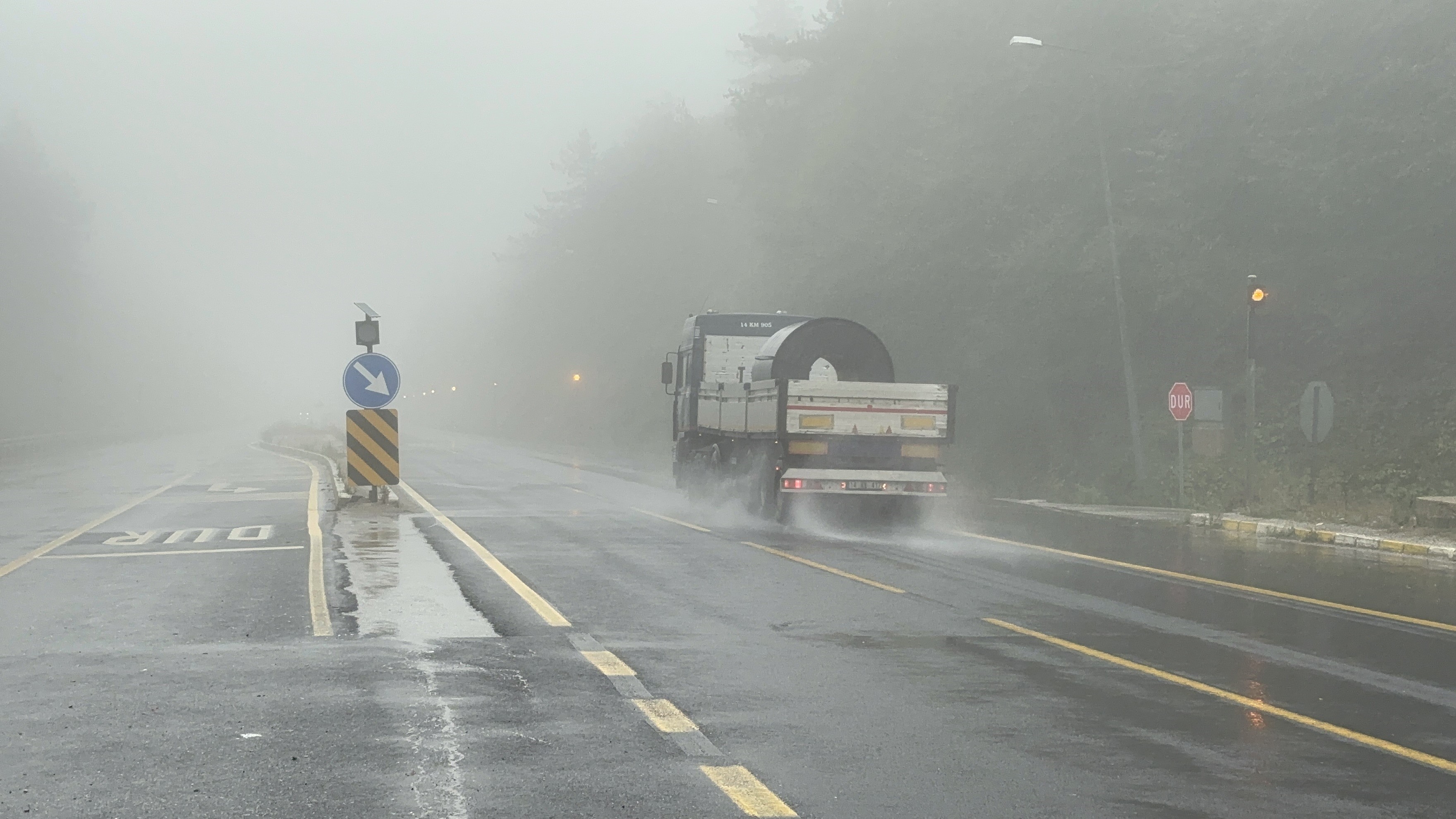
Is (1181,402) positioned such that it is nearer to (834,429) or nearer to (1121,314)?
(1121,314)

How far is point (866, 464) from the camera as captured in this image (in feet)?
68.3

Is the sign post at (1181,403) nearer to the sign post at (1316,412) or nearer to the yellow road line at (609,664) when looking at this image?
the sign post at (1316,412)

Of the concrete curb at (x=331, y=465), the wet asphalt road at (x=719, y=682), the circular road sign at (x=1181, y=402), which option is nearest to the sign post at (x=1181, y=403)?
the circular road sign at (x=1181, y=402)

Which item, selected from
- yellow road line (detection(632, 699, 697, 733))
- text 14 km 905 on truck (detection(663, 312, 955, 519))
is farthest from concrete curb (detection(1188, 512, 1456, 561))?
yellow road line (detection(632, 699, 697, 733))

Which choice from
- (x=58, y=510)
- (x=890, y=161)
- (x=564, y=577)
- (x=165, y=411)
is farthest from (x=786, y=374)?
(x=165, y=411)

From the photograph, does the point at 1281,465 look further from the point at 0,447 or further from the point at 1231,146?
the point at 0,447

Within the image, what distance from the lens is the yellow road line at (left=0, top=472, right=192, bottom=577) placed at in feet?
50.4

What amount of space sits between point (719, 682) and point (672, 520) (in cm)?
1328

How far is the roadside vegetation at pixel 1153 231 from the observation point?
2653 centimetres

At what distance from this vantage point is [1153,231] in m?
29.5

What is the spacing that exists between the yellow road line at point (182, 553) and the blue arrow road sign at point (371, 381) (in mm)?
5326

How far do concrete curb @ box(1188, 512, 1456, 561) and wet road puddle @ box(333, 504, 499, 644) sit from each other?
1152 cm

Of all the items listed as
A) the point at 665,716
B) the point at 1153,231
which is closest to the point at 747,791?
the point at 665,716

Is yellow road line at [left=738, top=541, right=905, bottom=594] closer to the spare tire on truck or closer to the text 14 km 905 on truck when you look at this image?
the text 14 km 905 on truck
